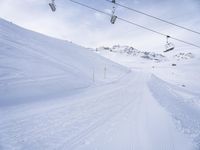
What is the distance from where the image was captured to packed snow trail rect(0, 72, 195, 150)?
7.06 meters

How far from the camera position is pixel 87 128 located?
8.44m

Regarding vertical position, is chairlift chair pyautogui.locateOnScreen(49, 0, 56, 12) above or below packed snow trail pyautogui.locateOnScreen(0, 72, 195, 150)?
above

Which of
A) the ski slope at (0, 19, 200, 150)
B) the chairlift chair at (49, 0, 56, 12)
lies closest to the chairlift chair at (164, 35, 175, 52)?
the ski slope at (0, 19, 200, 150)

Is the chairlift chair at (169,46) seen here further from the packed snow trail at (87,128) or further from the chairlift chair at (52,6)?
the chairlift chair at (52,6)

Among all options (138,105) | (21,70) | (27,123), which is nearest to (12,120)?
(27,123)

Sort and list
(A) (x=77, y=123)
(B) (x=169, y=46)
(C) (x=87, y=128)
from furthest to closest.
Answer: (B) (x=169, y=46) → (A) (x=77, y=123) → (C) (x=87, y=128)

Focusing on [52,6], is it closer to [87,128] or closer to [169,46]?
[87,128]

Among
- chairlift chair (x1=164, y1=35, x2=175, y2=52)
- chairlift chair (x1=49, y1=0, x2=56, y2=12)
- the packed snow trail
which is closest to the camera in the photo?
the packed snow trail

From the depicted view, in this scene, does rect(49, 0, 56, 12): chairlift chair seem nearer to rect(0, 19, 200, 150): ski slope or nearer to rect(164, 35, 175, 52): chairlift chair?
rect(0, 19, 200, 150): ski slope

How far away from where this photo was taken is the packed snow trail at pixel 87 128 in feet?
23.2

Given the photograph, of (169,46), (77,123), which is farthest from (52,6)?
(169,46)

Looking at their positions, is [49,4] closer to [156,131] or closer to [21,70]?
[156,131]

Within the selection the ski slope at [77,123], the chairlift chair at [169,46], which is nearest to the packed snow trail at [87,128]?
the ski slope at [77,123]

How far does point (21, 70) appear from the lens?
1812 cm
